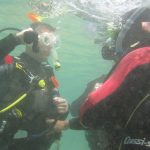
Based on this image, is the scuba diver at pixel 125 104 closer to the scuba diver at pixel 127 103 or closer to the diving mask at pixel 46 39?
the scuba diver at pixel 127 103

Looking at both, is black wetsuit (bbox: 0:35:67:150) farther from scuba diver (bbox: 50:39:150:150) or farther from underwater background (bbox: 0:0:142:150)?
underwater background (bbox: 0:0:142:150)

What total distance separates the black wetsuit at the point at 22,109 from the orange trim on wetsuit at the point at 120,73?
126 inches

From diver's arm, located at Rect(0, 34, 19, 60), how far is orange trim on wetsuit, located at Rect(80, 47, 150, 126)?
3.79 meters

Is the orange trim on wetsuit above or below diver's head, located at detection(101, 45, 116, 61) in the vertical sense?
above

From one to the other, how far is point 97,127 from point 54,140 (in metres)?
4.09

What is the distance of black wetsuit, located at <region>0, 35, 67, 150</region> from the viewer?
6.04 metres

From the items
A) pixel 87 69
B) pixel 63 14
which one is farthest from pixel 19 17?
pixel 87 69

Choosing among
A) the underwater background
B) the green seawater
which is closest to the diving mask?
the underwater background

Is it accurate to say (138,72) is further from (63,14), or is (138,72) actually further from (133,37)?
(63,14)

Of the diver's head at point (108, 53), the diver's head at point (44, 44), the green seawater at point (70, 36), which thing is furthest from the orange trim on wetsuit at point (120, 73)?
the green seawater at point (70, 36)

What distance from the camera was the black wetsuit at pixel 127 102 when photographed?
103 inches

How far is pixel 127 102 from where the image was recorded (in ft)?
8.81

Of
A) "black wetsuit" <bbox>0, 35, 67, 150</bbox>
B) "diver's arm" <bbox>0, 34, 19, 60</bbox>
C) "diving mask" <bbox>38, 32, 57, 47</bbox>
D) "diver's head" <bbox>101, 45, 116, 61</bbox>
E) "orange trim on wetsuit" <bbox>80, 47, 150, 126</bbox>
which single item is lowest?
"black wetsuit" <bbox>0, 35, 67, 150</bbox>

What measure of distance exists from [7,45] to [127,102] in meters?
4.09
